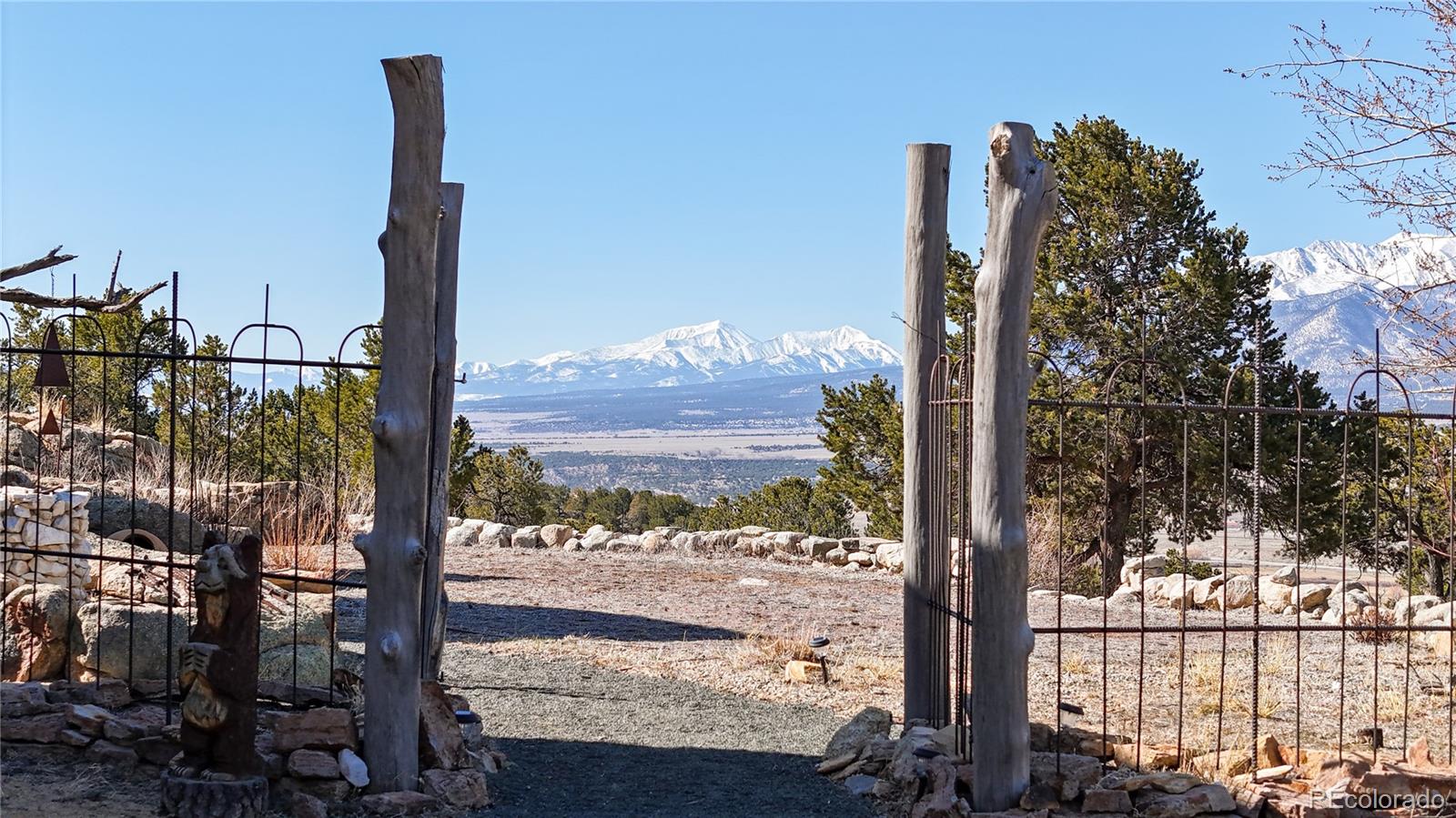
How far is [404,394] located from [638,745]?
107 inches

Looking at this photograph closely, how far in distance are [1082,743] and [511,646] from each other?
5.21 metres

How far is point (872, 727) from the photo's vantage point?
280 inches

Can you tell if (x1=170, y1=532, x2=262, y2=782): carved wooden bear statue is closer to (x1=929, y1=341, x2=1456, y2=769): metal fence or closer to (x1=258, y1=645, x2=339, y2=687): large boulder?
(x1=258, y1=645, x2=339, y2=687): large boulder

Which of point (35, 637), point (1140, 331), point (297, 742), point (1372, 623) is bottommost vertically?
point (297, 742)

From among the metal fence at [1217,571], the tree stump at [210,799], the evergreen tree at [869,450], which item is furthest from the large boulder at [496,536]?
the tree stump at [210,799]

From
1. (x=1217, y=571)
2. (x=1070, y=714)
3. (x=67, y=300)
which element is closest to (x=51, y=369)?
(x=67, y=300)

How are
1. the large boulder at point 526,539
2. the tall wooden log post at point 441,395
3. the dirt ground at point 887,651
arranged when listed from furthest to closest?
the large boulder at point 526,539 < the dirt ground at point 887,651 < the tall wooden log post at point 441,395

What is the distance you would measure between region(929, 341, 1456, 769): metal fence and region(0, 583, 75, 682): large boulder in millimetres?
5180

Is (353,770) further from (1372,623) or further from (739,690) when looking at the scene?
(1372,623)

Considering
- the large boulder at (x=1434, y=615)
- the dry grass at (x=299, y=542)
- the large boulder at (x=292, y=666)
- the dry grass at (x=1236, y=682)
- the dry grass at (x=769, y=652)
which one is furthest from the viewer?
the dry grass at (x=299, y=542)

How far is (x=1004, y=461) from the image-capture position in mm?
5730

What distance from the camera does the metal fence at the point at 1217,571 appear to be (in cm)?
645

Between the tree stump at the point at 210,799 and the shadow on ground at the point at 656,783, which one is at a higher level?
the tree stump at the point at 210,799

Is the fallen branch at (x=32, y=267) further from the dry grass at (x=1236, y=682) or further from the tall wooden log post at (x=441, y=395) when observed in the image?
the dry grass at (x=1236, y=682)
